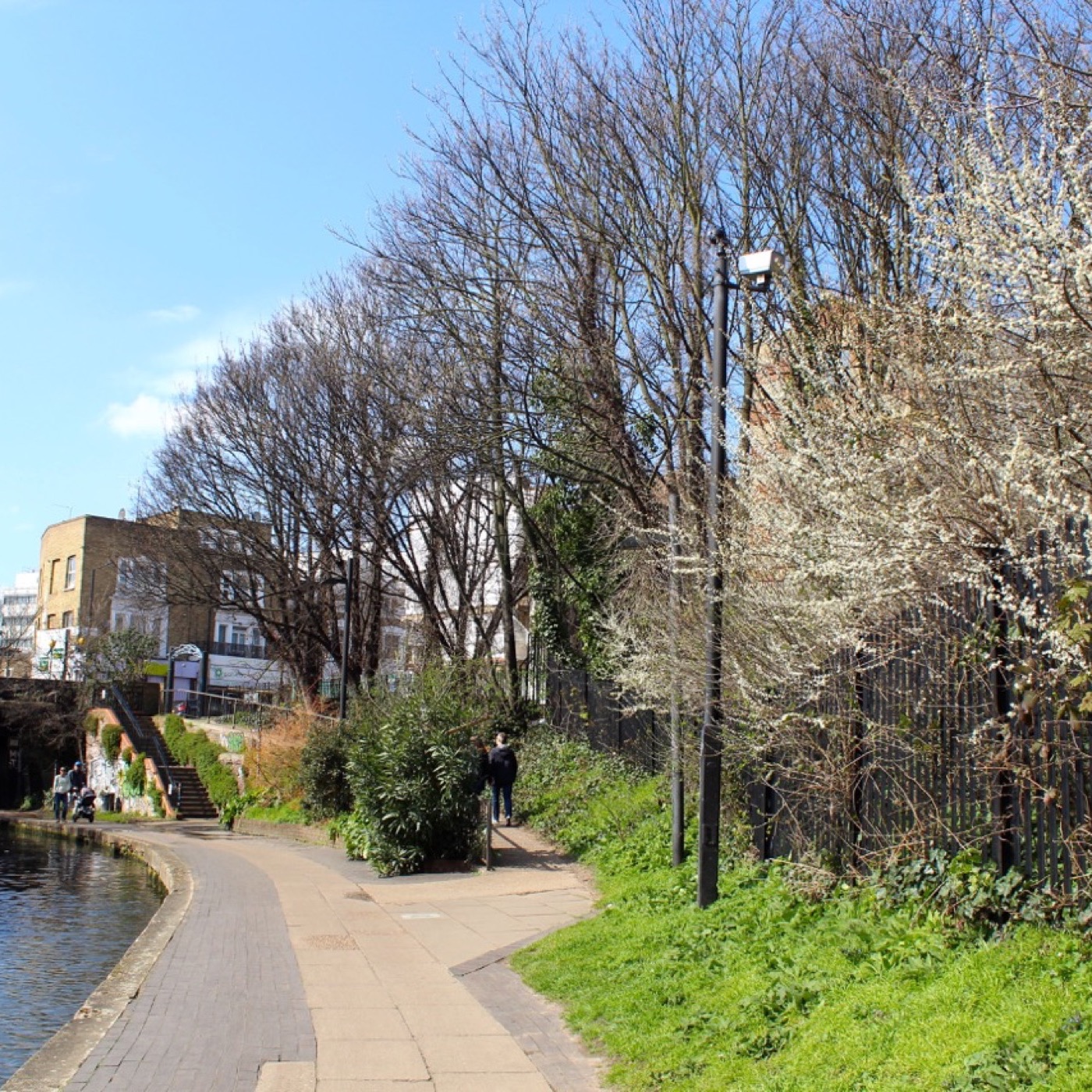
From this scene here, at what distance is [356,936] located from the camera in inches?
442

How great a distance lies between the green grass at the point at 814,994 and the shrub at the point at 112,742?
123 feet

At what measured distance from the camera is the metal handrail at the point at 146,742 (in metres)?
39.2

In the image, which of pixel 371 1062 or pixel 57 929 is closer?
pixel 371 1062

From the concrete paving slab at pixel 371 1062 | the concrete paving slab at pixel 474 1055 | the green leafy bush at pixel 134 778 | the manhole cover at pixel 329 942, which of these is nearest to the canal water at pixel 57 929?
the manhole cover at pixel 329 942

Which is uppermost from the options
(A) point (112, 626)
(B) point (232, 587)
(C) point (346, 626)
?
(A) point (112, 626)

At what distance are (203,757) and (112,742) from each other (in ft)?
21.5

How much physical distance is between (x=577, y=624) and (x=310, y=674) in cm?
1349

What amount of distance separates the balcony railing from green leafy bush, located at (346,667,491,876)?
4928cm

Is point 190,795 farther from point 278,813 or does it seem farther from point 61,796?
point 278,813

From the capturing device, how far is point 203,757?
3959 centimetres

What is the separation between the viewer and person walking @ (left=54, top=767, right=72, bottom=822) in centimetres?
3909

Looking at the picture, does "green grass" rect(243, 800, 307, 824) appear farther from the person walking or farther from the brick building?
the brick building

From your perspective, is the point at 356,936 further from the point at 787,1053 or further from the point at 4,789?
the point at 4,789

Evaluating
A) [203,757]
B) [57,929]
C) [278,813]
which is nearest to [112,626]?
[203,757]
